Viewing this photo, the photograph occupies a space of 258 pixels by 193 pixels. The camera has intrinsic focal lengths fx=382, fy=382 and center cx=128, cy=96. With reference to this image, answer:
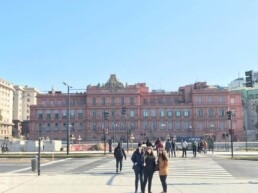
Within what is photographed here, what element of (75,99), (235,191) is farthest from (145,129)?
(235,191)

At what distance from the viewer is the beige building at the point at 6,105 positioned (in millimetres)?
127675

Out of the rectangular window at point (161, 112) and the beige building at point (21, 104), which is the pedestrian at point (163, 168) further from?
the beige building at point (21, 104)

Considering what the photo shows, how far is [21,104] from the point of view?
152750 mm

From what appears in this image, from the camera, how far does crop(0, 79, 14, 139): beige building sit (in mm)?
127675

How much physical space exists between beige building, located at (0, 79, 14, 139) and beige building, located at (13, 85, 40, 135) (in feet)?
14.2

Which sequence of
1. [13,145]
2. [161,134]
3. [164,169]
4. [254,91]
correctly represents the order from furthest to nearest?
[254,91] → [161,134] → [13,145] → [164,169]

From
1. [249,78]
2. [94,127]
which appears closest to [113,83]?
[94,127]

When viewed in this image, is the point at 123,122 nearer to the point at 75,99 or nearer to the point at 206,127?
the point at 75,99

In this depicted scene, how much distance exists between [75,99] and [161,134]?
2801 cm

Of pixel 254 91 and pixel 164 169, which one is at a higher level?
pixel 254 91

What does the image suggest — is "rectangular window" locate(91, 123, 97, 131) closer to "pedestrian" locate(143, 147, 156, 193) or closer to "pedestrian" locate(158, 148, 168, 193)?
"pedestrian" locate(143, 147, 156, 193)

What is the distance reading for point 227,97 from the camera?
113 meters

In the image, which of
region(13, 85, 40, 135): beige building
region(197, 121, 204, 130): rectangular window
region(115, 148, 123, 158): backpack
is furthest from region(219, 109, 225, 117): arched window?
region(115, 148, 123, 158): backpack

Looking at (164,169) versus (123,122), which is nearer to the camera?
(164,169)
